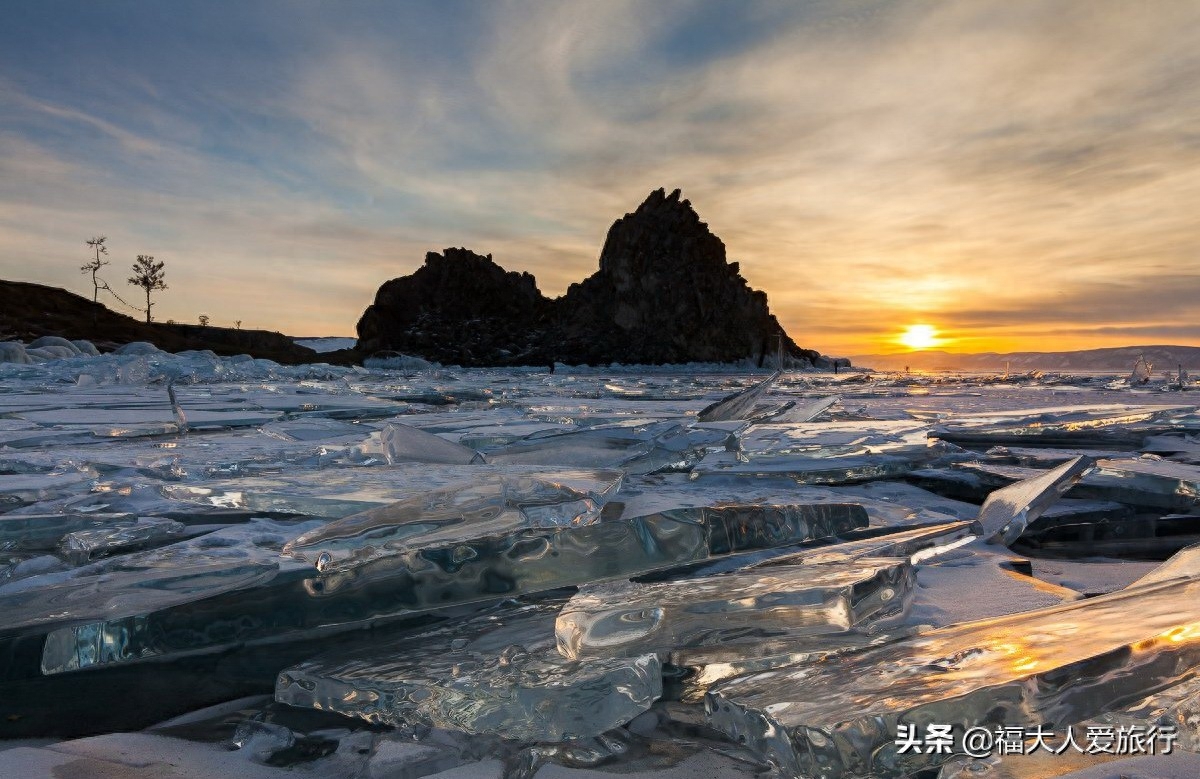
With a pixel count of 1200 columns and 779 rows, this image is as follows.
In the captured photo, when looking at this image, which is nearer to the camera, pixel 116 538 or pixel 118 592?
pixel 118 592

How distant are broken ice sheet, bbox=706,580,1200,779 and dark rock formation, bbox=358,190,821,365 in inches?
2576

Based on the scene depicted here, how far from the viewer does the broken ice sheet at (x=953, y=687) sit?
61 centimetres

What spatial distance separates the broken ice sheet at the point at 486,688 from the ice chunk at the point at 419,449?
140 centimetres

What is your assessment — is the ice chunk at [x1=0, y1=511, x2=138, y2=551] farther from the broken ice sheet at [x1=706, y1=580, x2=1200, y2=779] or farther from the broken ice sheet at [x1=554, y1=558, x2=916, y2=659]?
the broken ice sheet at [x1=706, y1=580, x2=1200, y2=779]

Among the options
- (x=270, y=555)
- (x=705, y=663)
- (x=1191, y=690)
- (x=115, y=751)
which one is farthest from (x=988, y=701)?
(x=270, y=555)

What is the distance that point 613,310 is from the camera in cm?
6956

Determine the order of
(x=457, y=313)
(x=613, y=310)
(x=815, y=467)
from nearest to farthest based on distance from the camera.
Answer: (x=815, y=467) → (x=613, y=310) → (x=457, y=313)

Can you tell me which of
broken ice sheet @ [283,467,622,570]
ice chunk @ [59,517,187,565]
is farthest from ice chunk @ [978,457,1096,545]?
Result: ice chunk @ [59,517,187,565]

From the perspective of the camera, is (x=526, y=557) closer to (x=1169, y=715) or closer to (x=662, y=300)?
(x=1169, y=715)

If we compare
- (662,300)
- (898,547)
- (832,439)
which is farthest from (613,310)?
(898,547)

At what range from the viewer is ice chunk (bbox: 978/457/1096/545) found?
1.48 meters

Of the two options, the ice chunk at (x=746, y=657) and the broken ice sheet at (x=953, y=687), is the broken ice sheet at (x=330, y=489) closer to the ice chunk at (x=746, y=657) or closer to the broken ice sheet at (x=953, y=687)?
the ice chunk at (x=746, y=657)

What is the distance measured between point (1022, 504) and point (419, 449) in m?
1.74

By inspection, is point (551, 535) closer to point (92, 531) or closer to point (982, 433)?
point (92, 531)
